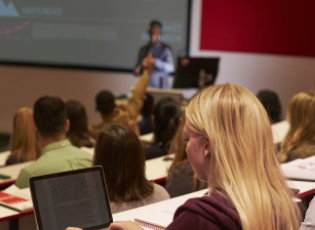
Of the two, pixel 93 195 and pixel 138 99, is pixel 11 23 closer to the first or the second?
pixel 138 99

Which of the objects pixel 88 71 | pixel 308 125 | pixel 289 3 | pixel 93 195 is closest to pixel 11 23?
pixel 88 71

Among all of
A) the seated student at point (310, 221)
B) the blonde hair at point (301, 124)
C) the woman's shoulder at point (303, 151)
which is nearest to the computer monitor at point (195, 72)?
the blonde hair at point (301, 124)

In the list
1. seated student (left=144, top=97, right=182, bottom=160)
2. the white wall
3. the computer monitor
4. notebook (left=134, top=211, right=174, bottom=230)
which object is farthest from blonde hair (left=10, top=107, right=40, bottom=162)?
the white wall

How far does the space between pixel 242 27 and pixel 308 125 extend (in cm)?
429

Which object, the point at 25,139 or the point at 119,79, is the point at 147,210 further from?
the point at 119,79

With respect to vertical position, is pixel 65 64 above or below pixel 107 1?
below

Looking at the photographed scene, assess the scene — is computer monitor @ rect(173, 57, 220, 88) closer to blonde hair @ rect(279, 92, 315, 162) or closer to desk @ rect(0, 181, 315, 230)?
blonde hair @ rect(279, 92, 315, 162)

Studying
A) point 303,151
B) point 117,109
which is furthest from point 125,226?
point 117,109

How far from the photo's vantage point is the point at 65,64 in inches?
377

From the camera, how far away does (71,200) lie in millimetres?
2148

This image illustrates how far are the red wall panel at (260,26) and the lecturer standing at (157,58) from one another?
24.8 inches

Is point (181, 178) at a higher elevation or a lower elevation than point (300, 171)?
lower

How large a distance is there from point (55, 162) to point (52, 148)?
0.13 metres

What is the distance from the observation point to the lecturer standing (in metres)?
8.49
